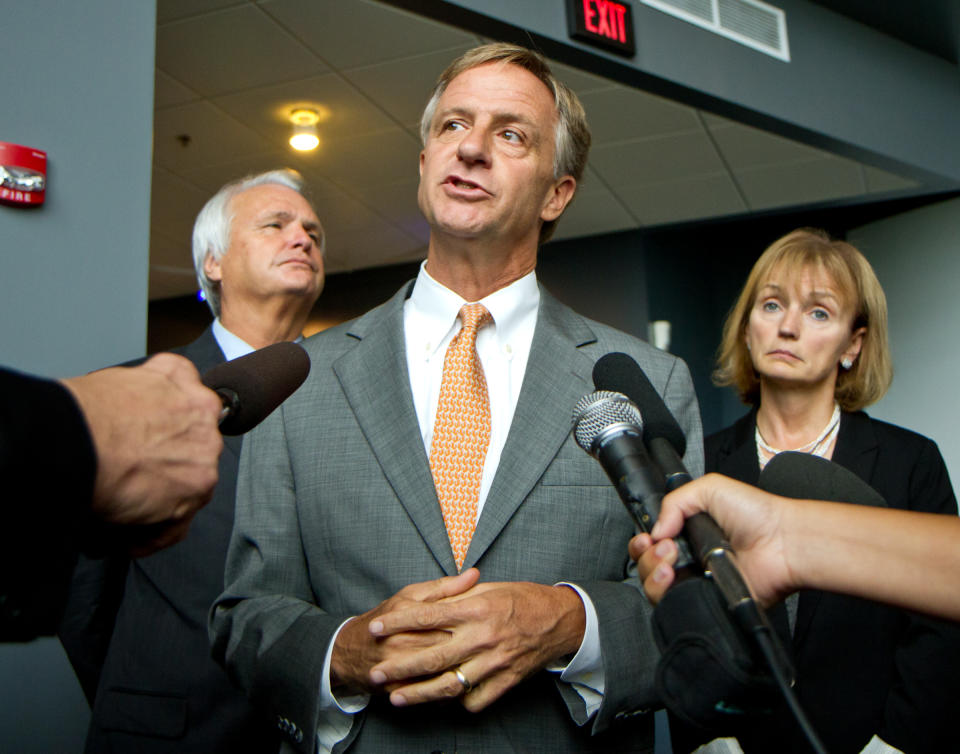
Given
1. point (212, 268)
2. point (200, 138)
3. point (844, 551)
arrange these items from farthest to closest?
point (200, 138) < point (212, 268) < point (844, 551)

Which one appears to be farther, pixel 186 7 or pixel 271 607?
pixel 186 7

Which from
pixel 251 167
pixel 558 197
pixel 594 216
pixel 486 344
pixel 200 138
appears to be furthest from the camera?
pixel 594 216

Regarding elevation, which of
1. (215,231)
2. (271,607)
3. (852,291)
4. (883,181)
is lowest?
(271,607)

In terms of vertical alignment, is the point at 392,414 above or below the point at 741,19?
below

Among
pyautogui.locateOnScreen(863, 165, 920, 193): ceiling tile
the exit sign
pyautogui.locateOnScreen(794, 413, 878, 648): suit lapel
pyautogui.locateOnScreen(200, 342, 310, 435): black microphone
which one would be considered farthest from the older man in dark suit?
pyautogui.locateOnScreen(863, 165, 920, 193): ceiling tile

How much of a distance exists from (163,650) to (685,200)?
4584 mm

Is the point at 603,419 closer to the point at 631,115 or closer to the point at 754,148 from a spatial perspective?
the point at 631,115

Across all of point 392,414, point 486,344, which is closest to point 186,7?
point 486,344

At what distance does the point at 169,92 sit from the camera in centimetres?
393

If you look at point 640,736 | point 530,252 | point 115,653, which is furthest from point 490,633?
point 115,653

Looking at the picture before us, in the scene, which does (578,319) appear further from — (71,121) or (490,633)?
(71,121)

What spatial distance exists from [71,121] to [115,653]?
1.17 m

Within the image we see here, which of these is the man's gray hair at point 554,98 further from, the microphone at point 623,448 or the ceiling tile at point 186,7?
the ceiling tile at point 186,7

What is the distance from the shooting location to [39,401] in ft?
2.17
